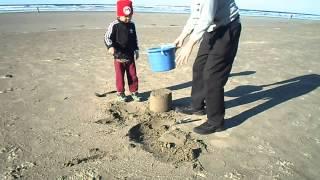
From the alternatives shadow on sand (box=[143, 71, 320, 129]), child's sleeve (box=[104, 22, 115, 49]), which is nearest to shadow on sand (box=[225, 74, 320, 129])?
shadow on sand (box=[143, 71, 320, 129])

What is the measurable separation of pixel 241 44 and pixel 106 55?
4.63 meters

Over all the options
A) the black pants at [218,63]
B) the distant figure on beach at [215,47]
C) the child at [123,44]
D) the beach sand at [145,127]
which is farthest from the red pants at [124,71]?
the black pants at [218,63]

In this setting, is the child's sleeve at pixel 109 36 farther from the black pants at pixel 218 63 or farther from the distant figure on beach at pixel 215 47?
the black pants at pixel 218 63

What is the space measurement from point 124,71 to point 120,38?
1.82 feet

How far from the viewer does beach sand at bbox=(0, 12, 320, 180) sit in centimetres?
355

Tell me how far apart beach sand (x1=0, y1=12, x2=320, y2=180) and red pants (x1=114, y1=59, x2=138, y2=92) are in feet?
0.93

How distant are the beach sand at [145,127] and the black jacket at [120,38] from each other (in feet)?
2.62

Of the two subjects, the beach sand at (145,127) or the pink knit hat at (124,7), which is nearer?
the beach sand at (145,127)

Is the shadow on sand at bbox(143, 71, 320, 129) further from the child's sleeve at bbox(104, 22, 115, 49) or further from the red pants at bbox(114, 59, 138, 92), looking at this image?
the child's sleeve at bbox(104, 22, 115, 49)

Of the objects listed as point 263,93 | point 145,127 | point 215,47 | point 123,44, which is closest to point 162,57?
point 123,44

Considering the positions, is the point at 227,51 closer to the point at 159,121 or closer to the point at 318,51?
the point at 159,121

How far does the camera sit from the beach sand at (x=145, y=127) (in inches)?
140

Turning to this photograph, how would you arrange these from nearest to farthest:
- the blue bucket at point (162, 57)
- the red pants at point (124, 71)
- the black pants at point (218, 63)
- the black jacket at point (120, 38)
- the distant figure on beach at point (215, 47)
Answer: the distant figure on beach at point (215, 47) → the black pants at point (218, 63) → the blue bucket at point (162, 57) → the black jacket at point (120, 38) → the red pants at point (124, 71)

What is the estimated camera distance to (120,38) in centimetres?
518
